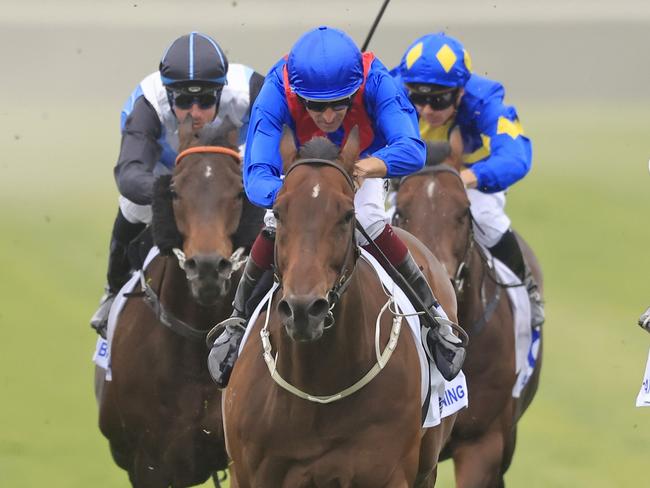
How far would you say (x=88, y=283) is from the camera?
14.9 m

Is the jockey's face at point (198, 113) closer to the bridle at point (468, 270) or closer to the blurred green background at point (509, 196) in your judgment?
the bridle at point (468, 270)

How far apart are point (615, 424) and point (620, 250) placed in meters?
5.40

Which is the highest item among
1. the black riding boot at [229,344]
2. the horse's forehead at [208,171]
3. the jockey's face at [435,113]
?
the horse's forehead at [208,171]

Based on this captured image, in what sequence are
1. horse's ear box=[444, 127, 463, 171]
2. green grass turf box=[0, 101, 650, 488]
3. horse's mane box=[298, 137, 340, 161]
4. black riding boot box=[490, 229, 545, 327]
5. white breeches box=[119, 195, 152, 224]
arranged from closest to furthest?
horse's mane box=[298, 137, 340, 161] < white breeches box=[119, 195, 152, 224] < horse's ear box=[444, 127, 463, 171] < black riding boot box=[490, 229, 545, 327] < green grass turf box=[0, 101, 650, 488]

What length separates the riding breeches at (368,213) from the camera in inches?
238

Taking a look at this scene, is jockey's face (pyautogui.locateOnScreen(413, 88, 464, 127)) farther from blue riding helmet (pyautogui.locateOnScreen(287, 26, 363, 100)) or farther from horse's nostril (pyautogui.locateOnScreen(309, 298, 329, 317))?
horse's nostril (pyautogui.locateOnScreen(309, 298, 329, 317))

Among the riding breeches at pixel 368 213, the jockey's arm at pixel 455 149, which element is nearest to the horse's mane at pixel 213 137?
the riding breeches at pixel 368 213

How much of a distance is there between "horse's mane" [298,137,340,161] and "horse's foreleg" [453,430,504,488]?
2.84 m

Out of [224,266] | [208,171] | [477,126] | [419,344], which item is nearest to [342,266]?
[419,344]

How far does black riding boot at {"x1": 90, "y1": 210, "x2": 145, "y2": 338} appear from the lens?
790 centimetres

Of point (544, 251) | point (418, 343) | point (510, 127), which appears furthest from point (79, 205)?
point (418, 343)

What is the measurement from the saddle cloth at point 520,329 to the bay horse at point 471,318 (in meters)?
0.15

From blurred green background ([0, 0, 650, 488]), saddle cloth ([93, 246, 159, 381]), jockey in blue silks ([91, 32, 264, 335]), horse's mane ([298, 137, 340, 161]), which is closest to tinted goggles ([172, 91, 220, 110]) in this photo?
jockey in blue silks ([91, 32, 264, 335])

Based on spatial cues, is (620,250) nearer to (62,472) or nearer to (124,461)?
(62,472)
